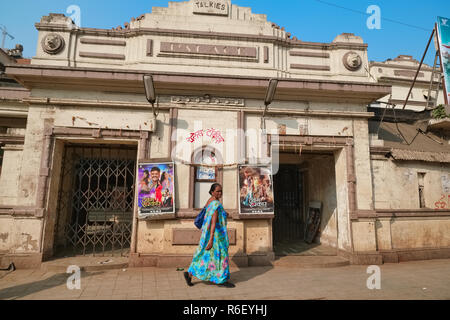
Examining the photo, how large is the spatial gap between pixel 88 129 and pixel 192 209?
3.39 m

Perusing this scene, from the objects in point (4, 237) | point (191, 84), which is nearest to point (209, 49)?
point (191, 84)

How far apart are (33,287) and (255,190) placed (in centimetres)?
504

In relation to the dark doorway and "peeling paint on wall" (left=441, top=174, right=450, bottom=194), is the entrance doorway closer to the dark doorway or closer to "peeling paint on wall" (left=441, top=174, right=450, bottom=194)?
the dark doorway

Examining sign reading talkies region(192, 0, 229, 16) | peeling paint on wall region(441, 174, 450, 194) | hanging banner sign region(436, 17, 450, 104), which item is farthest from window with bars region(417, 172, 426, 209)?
sign reading talkies region(192, 0, 229, 16)

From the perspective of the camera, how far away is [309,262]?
652 cm

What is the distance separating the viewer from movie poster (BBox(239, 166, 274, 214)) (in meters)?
6.64

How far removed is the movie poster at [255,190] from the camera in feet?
21.8

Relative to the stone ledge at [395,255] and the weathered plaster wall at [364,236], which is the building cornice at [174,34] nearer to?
the weathered plaster wall at [364,236]

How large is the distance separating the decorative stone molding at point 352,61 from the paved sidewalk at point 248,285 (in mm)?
5710

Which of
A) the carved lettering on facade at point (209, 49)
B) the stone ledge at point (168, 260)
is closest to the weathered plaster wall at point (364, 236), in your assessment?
the stone ledge at point (168, 260)

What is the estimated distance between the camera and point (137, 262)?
20.5 ft
